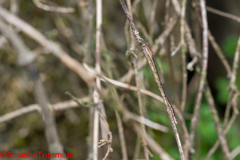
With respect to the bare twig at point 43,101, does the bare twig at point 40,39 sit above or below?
above

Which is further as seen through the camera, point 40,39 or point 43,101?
point 40,39

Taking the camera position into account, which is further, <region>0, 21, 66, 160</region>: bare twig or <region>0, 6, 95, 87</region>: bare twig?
<region>0, 6, 95, 87</region>: bare twig

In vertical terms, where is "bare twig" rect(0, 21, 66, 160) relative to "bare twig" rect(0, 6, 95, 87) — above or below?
below

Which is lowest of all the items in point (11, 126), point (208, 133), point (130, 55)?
point (208, 133)

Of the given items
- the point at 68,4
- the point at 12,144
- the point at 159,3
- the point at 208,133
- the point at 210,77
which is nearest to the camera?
the point at 12,144

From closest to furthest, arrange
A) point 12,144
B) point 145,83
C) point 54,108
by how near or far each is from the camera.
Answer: point 54,108, point 145,83, point 12,144

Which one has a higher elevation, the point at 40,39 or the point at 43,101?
the point at 40,39

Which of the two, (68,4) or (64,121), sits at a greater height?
(68,4)

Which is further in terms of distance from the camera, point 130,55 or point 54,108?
point 54,108

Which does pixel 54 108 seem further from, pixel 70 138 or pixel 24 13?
pixel 24 13

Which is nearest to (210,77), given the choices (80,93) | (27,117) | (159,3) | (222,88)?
(222,88)

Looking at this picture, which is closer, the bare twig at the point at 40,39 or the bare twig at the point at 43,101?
the bare twig at the point at 43,101
